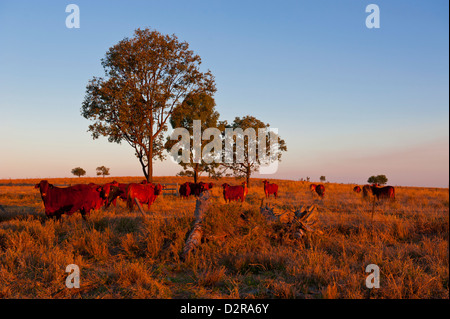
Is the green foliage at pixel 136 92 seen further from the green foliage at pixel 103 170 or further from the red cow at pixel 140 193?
the green foliage at pixel 103 170

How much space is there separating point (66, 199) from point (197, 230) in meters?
5.81

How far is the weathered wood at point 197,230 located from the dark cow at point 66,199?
15.9 ft

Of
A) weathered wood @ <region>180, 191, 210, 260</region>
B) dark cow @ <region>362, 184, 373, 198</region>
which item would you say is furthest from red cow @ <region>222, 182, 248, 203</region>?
dark cow @ <region>362, 184, 373, 198</region>

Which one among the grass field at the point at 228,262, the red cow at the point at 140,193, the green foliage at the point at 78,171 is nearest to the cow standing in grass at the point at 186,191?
the red cow at the point at 140,193

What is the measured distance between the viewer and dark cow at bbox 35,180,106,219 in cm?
1025

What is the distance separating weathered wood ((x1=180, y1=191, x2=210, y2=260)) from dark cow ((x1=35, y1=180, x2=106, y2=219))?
484cm

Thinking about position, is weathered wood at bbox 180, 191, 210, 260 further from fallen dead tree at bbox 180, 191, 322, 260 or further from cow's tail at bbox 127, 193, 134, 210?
cow's tail at bbox 127, 193, 134, 210

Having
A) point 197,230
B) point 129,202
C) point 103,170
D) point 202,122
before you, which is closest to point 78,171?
point 103,170
